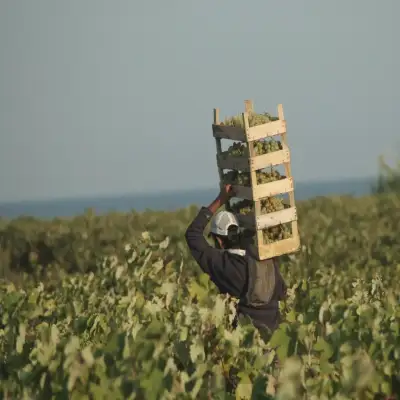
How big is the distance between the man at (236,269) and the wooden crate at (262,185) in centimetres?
13

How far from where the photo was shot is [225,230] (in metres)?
9.30

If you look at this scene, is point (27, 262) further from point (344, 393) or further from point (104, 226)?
point (344, 393)

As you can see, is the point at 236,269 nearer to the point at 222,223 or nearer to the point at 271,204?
the point at 222,223

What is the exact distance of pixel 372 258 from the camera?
60.5 feet

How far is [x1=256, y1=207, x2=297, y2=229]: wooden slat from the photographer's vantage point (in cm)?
960

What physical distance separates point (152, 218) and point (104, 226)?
944mm

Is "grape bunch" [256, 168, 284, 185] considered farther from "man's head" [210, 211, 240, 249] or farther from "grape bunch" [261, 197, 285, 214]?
"man's head" [210, 211, 240, 249]

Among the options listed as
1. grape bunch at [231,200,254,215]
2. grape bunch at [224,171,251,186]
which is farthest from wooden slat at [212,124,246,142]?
grape bunch at [231,200,254,215]

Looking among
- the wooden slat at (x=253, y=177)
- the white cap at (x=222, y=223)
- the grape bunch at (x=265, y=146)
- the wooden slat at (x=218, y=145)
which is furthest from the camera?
the wooden slat at (x=218, y=145)

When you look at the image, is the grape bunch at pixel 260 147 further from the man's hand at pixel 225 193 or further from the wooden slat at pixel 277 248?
the wooden slat at pixel 277 248

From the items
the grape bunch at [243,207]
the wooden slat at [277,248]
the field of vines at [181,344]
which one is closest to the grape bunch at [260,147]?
the grape bunch at [243,207]

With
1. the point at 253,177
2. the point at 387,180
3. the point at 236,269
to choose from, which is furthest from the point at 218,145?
the point at 387,180

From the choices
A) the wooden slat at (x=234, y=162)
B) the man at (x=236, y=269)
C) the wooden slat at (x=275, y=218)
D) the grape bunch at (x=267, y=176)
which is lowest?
the man at (x=236, y=269)

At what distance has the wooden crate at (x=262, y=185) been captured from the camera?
9531mm
